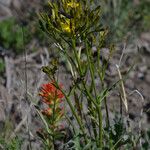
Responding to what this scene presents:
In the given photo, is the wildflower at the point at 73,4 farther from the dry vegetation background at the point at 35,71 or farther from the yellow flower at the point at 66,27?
the dry vegetation background at the point at 35,71

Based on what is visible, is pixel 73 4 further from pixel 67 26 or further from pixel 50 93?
pixel 50 93

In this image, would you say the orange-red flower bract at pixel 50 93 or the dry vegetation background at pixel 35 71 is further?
the dry vegetation background at pixel 35 71

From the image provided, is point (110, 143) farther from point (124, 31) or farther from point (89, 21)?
point (124, 31)

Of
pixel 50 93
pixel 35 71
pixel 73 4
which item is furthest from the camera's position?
pixel 35 71

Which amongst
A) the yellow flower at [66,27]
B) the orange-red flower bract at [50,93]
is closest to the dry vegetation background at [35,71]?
the orange-red flower bract at [50,93]

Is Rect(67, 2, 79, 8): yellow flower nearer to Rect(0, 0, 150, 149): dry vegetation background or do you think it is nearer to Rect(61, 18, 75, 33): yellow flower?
Rect(61, 18, 75, 33): yellow flower

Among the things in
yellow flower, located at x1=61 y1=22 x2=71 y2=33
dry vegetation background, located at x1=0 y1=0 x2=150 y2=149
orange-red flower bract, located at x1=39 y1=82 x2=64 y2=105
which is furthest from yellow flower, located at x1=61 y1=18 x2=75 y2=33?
dry vegetation background, located at x1=0 y1=0 x2=150 y2=149

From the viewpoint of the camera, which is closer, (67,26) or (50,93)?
(67,26)

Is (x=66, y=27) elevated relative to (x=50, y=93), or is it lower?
elevated

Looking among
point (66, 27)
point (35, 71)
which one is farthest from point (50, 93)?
point (35, 71)

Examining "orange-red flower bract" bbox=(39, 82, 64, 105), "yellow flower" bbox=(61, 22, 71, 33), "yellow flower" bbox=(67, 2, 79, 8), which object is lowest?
"orange-red flower bract" bbox=(39, 82, 64, 105)

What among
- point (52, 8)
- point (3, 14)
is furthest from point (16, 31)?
point (52, 8)
